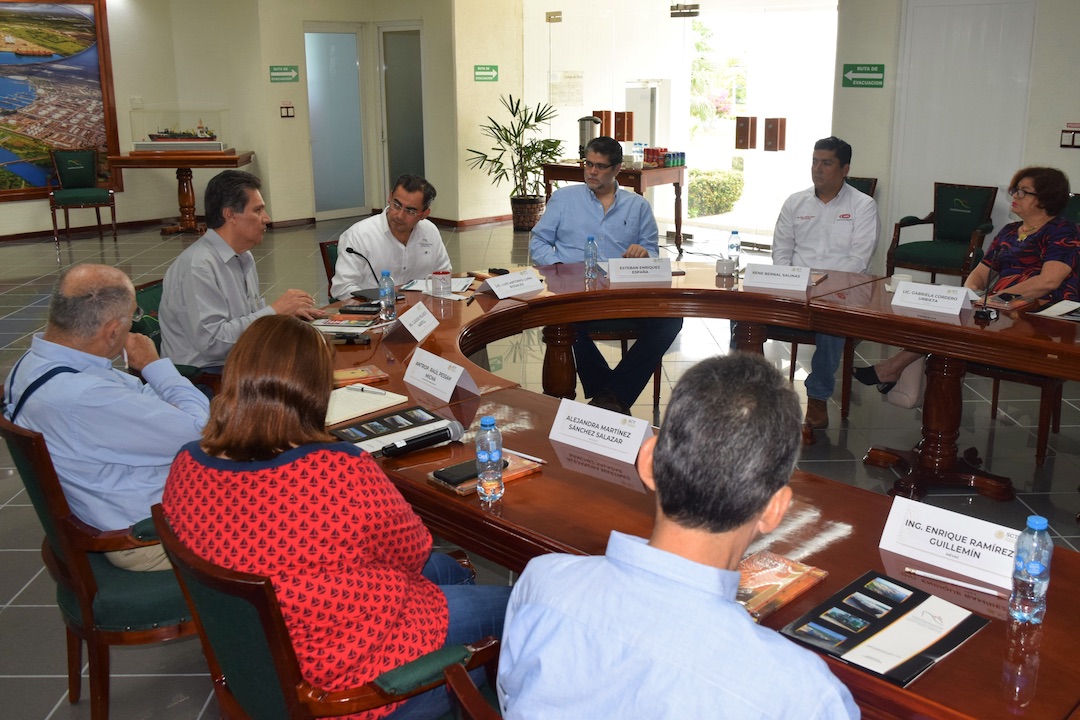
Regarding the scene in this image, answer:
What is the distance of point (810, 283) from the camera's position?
4.47 metres

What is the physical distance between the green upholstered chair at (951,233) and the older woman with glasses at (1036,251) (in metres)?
2.02

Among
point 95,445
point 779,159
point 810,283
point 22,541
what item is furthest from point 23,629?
point 779,159

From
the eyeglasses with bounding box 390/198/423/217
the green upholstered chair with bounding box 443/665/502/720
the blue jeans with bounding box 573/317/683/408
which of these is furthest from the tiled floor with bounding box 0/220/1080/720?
the green upholstered chair with bounding box 443/665/502/720

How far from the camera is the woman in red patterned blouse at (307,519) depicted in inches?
65.3

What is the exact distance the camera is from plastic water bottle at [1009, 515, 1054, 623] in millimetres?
1704

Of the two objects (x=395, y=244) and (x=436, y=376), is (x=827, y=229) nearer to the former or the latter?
(x=395, y=244)

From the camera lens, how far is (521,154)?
34.1 ft

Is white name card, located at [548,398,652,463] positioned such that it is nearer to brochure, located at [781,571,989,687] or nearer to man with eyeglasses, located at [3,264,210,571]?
brochure, located at [781,571,989,687]

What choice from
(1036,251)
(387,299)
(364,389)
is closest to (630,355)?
(387,299)

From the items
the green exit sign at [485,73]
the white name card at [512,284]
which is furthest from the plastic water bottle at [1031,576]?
the green exit sign at [485,73]

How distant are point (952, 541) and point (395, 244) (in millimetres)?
3211

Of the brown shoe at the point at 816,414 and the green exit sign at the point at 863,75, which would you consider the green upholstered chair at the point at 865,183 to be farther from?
the brown shoe at the point at 816,414

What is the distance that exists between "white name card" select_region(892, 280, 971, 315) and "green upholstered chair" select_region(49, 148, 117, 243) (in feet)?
28.5

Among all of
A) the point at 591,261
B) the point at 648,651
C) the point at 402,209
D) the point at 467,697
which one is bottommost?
the point at 467,697
